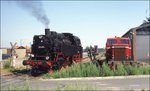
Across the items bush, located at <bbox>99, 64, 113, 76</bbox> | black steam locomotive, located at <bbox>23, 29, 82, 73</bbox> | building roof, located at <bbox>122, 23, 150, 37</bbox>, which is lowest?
bush, located at <bbox>99, 64, 113, 76</bbox>

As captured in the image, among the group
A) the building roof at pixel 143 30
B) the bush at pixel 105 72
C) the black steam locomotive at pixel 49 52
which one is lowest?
the bush at pixel 105 72

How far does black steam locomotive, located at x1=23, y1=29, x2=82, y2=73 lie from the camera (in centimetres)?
2802

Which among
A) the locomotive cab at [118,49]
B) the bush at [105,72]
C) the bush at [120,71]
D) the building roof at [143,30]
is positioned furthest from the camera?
the building roof at [143,30]

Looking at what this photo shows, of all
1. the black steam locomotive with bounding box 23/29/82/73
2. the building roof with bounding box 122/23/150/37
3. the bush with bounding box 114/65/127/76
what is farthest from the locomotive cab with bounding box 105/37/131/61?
the building roof with bounding box 122/23/150/37

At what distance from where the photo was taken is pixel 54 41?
94.8 feet

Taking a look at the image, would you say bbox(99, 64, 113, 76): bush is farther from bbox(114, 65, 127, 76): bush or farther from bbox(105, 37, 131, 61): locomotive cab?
bbox(105, 37, 131, 61): locomotive cab

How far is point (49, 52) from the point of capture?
94.1 feet

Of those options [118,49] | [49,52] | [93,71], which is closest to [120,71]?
[93,71]

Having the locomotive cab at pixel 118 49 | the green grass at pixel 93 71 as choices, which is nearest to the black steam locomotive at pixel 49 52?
the green grass at pixel 93 71

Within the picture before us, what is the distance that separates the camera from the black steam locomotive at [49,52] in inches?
1103

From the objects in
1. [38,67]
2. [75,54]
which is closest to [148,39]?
[75,54]

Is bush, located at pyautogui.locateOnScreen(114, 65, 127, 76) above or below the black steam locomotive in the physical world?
below

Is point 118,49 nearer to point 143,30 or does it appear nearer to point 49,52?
point 49,52

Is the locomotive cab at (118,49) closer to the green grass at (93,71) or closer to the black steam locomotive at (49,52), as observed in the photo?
the black steam locomotive at (49,52)
